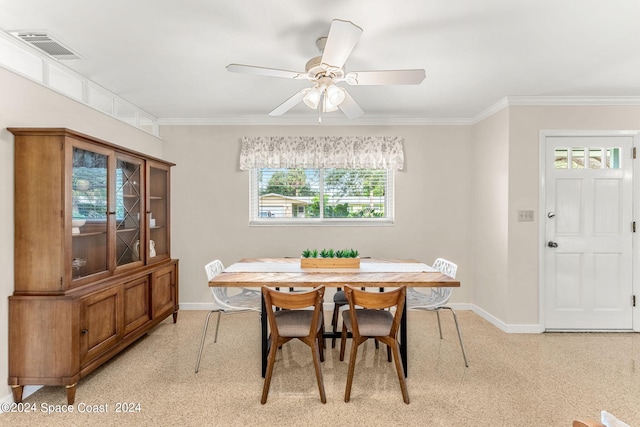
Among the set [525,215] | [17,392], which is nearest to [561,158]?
[525,215]

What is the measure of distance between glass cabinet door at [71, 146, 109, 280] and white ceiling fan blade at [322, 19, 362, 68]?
183 centimetres

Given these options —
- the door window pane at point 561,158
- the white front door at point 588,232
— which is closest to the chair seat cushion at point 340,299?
the white front door at point 588,232

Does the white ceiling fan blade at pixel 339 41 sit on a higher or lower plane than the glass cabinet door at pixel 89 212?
higher

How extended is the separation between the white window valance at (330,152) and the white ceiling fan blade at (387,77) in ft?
6.48

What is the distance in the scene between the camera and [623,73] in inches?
111

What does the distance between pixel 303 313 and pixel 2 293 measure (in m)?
1.94

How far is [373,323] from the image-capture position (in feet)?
7.58

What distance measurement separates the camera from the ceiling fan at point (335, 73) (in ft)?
5.56

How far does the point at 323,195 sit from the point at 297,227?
0.53 metres

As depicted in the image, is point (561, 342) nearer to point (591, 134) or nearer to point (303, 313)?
point (591, 134)

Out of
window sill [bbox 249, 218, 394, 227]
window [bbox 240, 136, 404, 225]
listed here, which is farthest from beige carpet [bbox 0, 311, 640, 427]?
window [bbox 240, 136, 404, 225]

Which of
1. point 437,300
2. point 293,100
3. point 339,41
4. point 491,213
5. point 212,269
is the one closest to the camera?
point 339,41

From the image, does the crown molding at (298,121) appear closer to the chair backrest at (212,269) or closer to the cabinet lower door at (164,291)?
the cabinet lower door at (164,291)

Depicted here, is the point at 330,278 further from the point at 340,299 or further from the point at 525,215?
the point at 525,215
